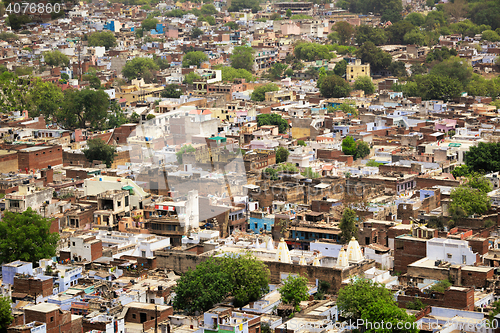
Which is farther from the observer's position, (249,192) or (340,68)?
(340,68)

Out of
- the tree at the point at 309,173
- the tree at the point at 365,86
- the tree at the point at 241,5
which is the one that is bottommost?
the tree at the point at 309,173

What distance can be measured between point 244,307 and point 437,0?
295 feet

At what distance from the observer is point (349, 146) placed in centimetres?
3994

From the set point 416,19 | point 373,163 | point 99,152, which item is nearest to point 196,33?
point 416,19

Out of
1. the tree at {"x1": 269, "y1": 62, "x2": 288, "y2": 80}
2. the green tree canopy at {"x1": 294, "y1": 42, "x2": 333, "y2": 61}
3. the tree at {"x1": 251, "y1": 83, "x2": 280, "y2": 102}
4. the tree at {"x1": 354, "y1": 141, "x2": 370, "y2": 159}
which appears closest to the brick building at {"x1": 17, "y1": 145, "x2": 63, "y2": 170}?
the tree at {"x1": 354, "y1": 141, "x2": 370, "y2": 159}

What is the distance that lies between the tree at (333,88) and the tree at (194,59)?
14472 millimetres

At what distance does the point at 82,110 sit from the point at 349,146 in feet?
47.5

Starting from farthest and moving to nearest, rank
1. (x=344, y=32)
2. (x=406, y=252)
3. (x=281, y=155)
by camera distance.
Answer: (x=344, y=32) < (x=281, y=155) < (x=406, y=252)

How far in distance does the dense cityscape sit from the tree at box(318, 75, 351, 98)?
0.43ft

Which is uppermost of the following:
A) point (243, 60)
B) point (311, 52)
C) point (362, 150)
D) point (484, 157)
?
point (311, 52)

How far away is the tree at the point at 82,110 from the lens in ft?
151

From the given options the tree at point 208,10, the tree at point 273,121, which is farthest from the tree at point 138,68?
the tree at point 208,10

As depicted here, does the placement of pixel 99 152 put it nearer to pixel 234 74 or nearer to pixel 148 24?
pixel 234 74

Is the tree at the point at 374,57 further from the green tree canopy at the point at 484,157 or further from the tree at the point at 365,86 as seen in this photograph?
the green tree canopy at the point at 484,157
